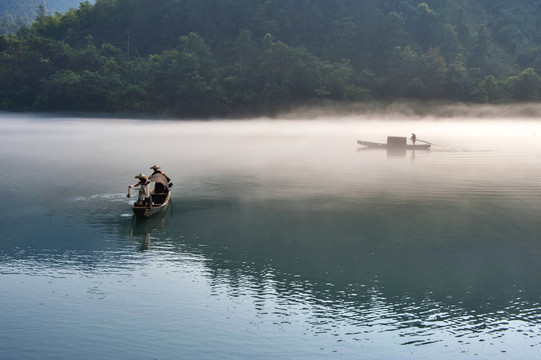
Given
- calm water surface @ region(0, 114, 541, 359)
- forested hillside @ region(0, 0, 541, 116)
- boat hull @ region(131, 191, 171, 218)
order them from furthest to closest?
forested hillside @ region(0, 0, 541, 116) → boat hull @ region(131, 191, 171, 218) → calm water surface @ region(0, 114, 541, 359)

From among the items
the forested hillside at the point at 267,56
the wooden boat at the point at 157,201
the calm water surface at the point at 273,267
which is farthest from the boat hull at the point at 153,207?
the forested hillside at the point at 267,56

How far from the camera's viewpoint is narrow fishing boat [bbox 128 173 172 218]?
24953 mm

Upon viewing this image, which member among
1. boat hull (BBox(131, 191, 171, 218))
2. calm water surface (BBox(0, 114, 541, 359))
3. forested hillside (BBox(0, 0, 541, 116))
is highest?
forested hillside (BBox(0, 0, 541, 116))

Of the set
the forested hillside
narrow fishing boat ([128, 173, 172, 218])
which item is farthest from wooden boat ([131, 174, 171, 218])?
the forested hillside

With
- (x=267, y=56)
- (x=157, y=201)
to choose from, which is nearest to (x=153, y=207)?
(x=157, y=201)

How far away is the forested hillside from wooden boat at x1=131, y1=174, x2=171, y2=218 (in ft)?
285

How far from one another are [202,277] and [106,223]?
871 cm

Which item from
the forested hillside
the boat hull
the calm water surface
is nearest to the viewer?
the calm water surface

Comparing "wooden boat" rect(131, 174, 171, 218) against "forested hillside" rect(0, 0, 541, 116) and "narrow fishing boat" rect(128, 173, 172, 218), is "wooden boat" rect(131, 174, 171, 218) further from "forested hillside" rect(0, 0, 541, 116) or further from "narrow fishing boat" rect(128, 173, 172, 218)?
"forested hillside" rect(0, 0, 541, 116)

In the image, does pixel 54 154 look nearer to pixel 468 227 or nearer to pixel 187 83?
pixel 468 227

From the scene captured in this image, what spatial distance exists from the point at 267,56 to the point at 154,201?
304 ft

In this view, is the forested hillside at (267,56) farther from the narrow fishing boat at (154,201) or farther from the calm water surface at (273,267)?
the narrow fishing boat at (154,201)

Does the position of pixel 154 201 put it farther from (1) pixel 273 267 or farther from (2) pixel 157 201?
(1) pixel 273 267

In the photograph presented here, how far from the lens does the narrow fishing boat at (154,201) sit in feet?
81.9
